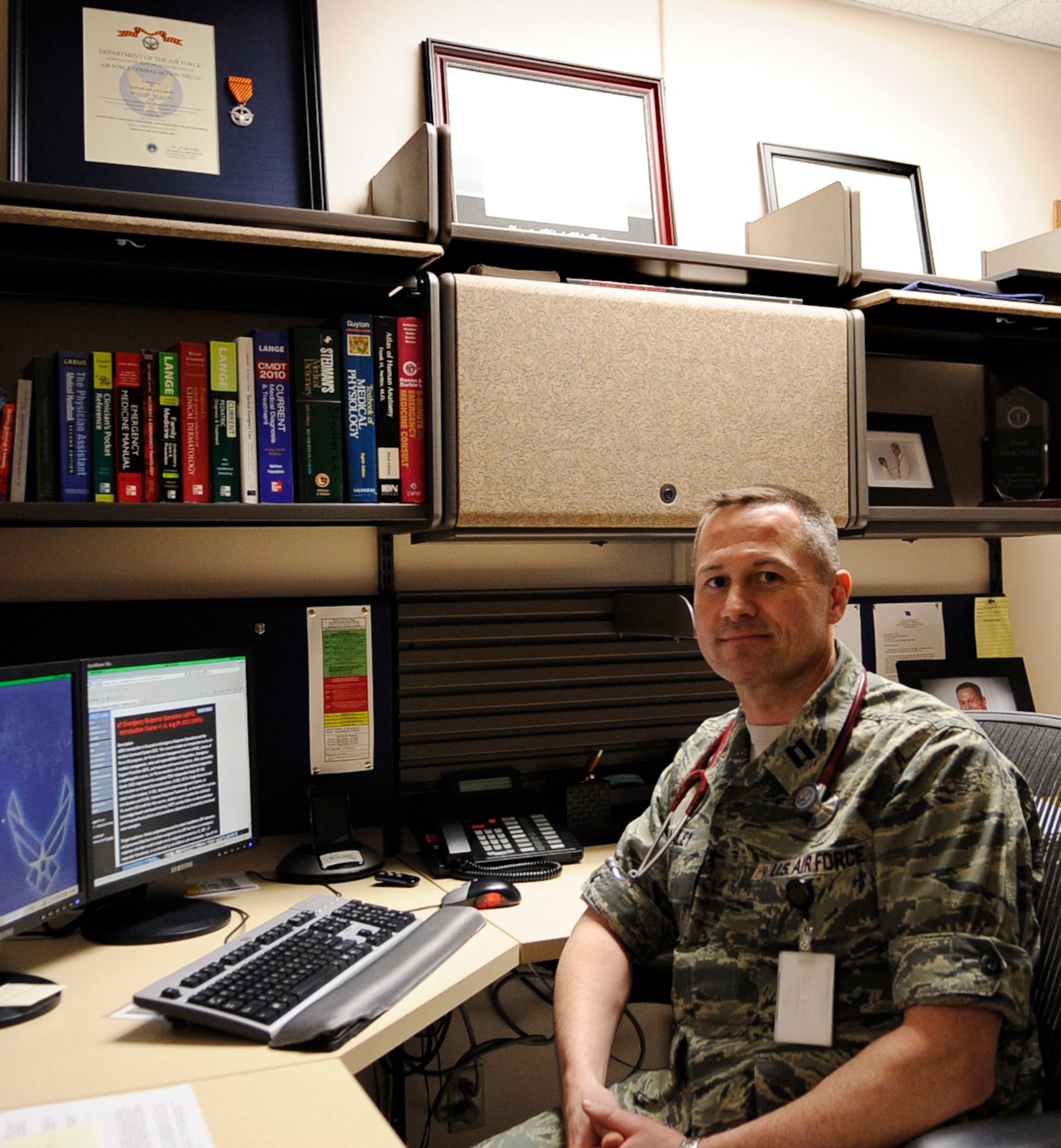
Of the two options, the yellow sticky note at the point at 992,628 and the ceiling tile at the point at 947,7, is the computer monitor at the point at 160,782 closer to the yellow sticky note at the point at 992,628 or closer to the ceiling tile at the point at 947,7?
the yellow sticky note at the point at 992,628

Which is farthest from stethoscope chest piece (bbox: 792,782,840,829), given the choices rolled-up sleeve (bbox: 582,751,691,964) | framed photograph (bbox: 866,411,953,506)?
framed photograph (bbox: 866,411,953,506)

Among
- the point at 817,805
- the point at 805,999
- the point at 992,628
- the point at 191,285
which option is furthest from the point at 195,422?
the point at 992,628

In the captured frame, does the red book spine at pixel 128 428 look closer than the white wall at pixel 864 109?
Yes

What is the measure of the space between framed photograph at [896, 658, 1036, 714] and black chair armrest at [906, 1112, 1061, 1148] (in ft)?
4.48

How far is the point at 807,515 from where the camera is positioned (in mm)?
1434

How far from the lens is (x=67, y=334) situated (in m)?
1.85

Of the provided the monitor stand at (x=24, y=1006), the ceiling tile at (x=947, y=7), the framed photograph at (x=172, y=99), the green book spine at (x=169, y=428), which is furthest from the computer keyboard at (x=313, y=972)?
the ceiling tile at (x=947, y=7)

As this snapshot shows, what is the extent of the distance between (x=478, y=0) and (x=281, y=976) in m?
1.87

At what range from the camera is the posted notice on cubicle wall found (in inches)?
77.4

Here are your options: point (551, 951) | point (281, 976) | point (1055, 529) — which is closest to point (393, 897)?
point (551, 951)

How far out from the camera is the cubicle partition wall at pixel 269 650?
1.80 meters

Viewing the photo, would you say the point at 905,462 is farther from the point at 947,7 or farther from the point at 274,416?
the point at 274,416

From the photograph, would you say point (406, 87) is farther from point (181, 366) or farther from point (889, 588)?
point (889, 588)

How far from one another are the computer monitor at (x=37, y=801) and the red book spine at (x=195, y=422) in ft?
1.08
